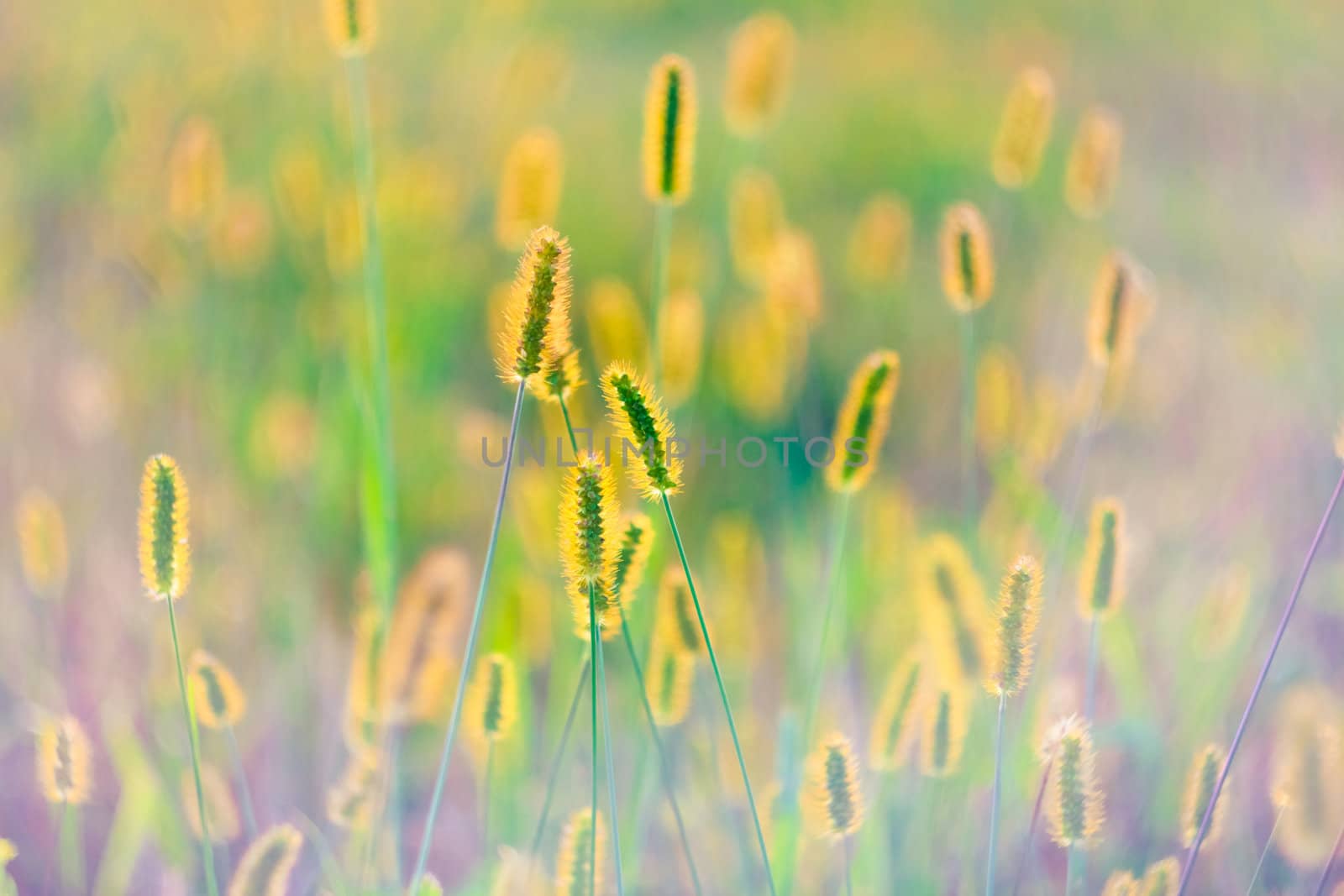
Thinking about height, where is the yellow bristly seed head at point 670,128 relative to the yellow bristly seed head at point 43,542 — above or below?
above

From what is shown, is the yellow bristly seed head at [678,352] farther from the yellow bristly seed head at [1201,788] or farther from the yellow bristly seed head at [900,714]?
the yellow bristly seed head at [1201,788]

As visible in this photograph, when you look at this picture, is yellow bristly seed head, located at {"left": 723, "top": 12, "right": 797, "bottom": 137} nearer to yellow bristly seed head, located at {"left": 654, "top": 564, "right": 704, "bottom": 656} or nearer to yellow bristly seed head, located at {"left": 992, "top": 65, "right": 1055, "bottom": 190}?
yellow bristly seed head, located at {"left": 992, "top": 65, "right": 1055, "bottom": 190}

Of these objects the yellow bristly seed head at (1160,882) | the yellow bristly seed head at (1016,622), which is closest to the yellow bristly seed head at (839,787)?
the yellow bristly seed head at (1016,622)

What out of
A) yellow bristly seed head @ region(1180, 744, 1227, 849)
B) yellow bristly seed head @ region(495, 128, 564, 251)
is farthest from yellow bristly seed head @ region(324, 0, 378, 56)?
yellow bristly seed head @ region(1180, 744, 1227, 849)

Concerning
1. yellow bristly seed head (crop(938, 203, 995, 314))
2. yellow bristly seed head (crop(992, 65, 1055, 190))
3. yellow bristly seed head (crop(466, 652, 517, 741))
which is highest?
yellow bristly seed head (crop(992, 65, 1055, 190))

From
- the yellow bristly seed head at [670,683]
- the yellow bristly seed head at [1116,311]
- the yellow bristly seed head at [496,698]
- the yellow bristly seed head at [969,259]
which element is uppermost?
the yellow bristly seed head at [969,259]

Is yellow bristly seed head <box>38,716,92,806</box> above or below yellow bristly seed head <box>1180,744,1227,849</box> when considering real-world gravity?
above

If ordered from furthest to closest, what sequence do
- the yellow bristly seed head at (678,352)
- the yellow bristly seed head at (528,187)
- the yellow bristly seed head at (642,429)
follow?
1. the yellow bristly seed head at (678,352)
2. the yellow bristly seed head at (528,187)
3. the yellow bristly seed head at (642,429)
